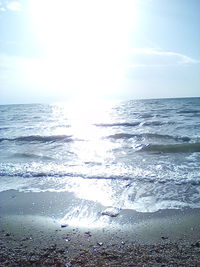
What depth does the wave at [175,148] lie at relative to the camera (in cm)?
1392

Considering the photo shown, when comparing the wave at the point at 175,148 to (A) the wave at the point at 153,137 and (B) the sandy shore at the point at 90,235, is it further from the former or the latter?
(B) the sandy shore at the point at 90,235

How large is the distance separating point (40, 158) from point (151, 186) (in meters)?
6.64

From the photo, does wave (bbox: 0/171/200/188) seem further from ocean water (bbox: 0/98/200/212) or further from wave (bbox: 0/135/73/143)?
wave (bbox: 0/135/73/143)

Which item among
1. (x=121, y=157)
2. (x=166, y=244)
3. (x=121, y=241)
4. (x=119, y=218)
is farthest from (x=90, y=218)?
(x=121, y=157)

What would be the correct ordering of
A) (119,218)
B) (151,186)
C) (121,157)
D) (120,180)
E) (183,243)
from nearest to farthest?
1. (183,243)
2. (119,218)
3. (151,186)
4. (120,180)
5. (121,157)

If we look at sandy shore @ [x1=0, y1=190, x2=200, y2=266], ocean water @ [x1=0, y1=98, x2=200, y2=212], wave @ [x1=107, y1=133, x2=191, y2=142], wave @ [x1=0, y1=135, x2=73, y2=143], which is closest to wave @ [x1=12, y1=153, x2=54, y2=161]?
ocean water @ [x1=0, y1=98, x2=200, y2=212]

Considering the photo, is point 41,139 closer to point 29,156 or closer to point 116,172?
point 29,156

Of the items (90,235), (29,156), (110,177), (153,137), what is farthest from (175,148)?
(90,235)

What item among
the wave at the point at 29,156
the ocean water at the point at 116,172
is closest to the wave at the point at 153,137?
the ocean water at the point at 116,172

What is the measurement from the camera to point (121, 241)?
5.03 metres

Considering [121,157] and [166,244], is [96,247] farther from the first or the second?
[121,157]

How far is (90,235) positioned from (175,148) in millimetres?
10150

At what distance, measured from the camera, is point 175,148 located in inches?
568

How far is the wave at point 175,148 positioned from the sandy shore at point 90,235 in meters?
7.92
